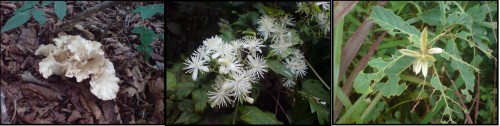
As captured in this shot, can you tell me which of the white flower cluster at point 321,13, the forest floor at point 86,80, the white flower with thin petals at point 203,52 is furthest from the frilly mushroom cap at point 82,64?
the white flower cluster at point 321,13

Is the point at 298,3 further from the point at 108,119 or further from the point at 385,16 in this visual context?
the point at 108,119

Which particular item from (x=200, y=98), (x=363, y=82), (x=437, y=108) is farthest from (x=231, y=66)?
(x=437, y=108)

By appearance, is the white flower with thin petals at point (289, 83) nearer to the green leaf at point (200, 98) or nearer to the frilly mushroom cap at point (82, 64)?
the green leaf at point (200, 98)

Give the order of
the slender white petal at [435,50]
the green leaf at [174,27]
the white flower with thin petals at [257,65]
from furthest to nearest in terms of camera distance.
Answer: the green leaf at [174,27], the white flower with thin petals at [257,65], the slender white petal at [435,50]

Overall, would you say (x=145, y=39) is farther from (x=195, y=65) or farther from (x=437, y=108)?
(x=437, y=108)

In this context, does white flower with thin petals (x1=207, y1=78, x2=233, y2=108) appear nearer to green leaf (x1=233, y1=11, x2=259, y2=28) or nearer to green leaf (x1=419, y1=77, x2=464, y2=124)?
green leaf (x1=233, y1=11, x2=259, y2=28)

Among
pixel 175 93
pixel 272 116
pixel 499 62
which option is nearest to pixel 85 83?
pixel 175 93
